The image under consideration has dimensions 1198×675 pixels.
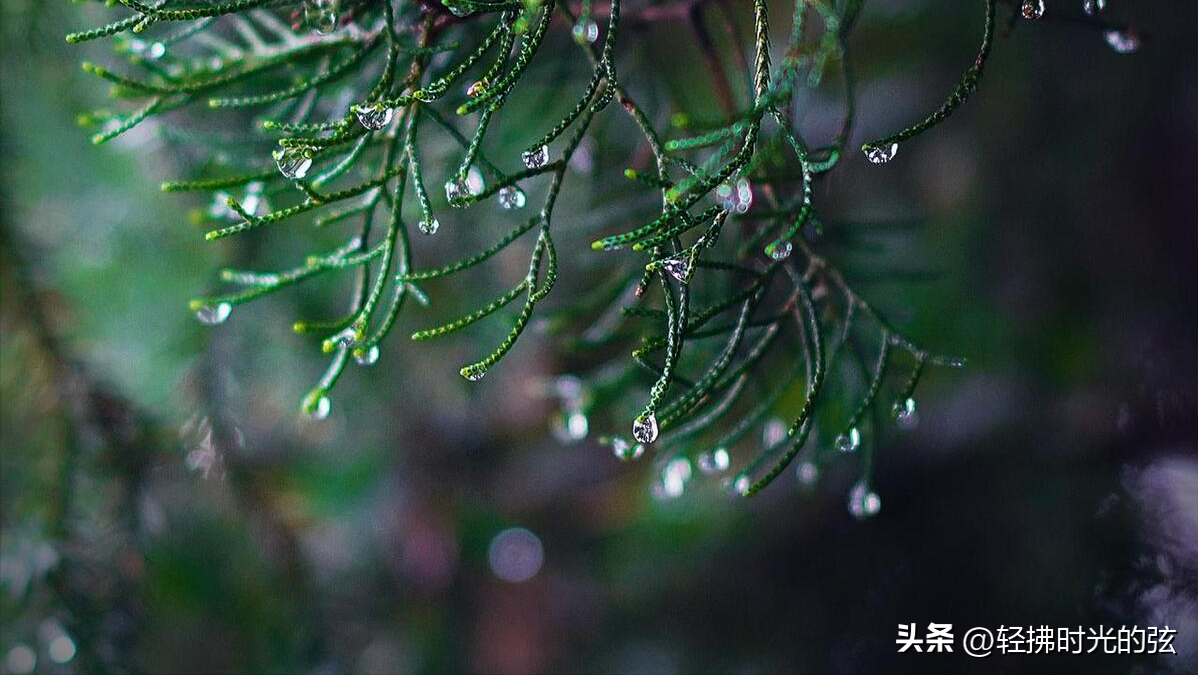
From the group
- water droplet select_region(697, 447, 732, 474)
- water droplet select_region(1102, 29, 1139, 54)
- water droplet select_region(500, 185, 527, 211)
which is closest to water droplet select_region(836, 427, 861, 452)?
water droplet select_region(697, 447, 732, 474)

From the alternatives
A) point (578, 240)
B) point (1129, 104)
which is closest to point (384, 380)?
point (578, 240)

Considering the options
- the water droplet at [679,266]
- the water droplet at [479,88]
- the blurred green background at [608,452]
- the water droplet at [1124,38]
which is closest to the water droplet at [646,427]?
the water droplet at [679,266]

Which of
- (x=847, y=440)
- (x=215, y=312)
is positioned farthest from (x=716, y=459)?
(x=215, y=312)

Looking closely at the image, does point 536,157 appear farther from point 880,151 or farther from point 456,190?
point 880,151

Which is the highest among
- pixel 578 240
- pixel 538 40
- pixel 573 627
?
pixel 538 40

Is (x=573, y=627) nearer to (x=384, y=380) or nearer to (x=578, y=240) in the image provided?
(x=384, y=380)

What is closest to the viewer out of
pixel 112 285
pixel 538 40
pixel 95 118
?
pixel 538 40
